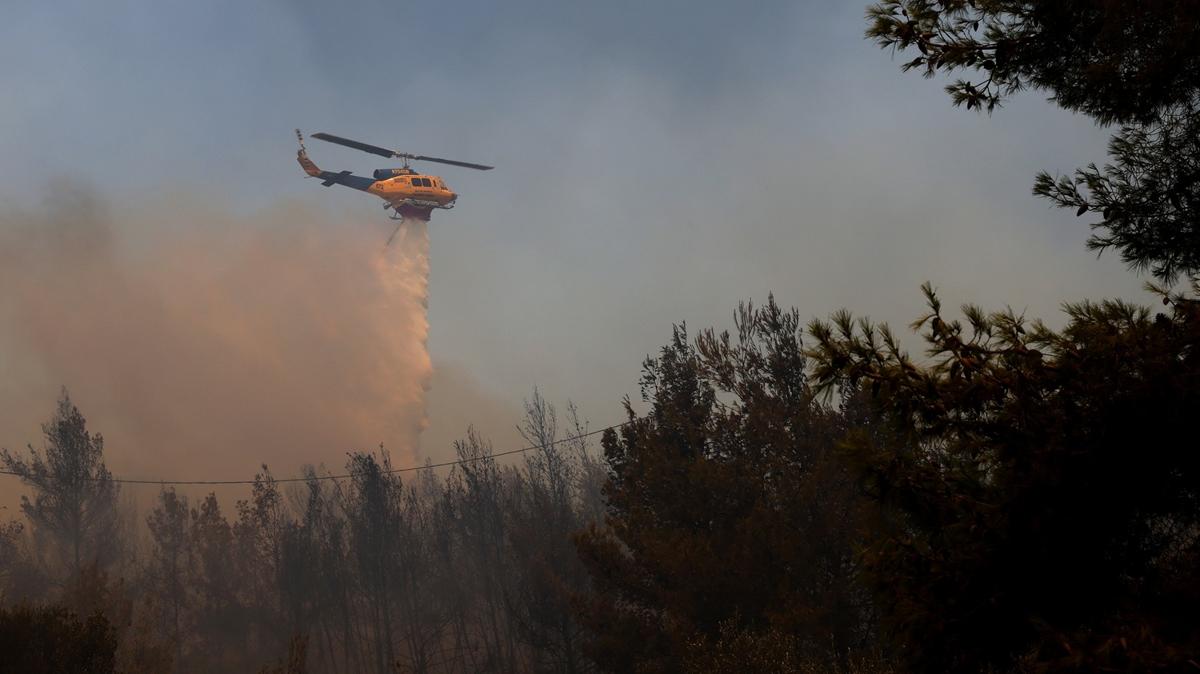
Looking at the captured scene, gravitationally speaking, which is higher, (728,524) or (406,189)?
(406,189)

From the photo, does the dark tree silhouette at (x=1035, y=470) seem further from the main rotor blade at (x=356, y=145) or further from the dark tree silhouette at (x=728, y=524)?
the main rotor blade at (x=356, y=145)

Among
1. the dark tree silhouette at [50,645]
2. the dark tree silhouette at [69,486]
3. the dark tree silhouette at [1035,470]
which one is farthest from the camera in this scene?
the dark tree silhouette at [69,486]

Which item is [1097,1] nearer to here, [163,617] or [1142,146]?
[1142,146]

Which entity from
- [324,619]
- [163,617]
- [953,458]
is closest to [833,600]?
[953,458]

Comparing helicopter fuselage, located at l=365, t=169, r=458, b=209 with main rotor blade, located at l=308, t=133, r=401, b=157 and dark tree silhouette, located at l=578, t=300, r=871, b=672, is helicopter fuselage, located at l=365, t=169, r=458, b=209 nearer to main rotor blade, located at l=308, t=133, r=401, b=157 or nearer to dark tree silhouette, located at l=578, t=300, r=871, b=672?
main rotor blade, located at l=308, t=133, r=401, b=157

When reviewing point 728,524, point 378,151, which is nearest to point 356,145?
point 378,151

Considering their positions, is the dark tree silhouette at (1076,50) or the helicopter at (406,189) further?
the helicopter at (406,189)

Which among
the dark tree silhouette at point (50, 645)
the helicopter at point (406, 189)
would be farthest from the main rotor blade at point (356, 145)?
the dark tree silhouette at point (50, 645)

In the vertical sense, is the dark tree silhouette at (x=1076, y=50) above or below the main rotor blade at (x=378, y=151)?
below

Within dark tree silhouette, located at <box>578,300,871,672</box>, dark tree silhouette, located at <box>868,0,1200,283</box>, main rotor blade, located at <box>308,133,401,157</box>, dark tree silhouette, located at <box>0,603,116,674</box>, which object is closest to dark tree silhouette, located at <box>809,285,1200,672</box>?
dark tree silhouette, located at <box>868,0,1200,283</box>

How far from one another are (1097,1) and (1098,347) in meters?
2.88

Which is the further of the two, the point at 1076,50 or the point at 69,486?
the point at 69,486

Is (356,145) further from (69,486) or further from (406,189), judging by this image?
(69,486)

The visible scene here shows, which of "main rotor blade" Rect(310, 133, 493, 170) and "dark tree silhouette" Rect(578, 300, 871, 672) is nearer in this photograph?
"dark tree silhouette" Rect(578, 300, 871, 672)
